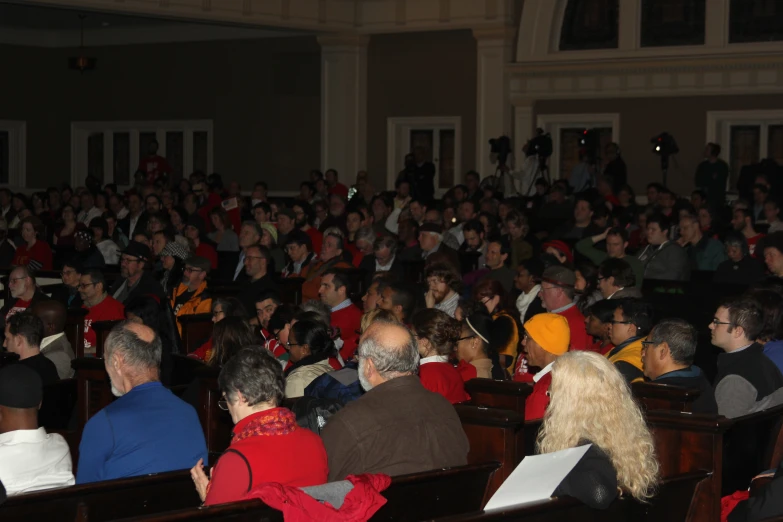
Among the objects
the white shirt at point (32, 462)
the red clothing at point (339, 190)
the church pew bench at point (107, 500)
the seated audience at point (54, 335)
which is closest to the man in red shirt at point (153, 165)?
the red clothing at point (339, 190)

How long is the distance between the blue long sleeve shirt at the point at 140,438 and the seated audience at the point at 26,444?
84mm

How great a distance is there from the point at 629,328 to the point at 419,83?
1466 centimetres

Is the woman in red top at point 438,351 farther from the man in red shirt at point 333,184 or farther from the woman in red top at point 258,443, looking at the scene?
the man in red shirt at point 333,184

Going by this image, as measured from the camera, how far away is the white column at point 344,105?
20.7m

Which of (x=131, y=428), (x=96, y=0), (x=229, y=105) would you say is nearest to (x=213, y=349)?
(x=131, y=428)

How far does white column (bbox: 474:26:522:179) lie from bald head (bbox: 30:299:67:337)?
12.9 m

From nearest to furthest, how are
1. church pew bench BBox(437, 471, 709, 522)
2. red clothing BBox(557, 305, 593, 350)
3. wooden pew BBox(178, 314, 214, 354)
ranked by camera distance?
1. church pew bench BBox(437, 471, 709, 522)
2. red clothing BBox(557, 305, 593, 350)
3. wooden pew BBox(178, 314, 214, 354)

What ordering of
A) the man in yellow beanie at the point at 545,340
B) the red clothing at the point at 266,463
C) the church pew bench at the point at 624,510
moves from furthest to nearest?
the man in yellow beanie at the point at 545,340 < the red clothing at the point at 266,463 < the church pew bench at the point at 624,510

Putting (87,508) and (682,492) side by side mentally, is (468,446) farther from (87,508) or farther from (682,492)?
(87,508)

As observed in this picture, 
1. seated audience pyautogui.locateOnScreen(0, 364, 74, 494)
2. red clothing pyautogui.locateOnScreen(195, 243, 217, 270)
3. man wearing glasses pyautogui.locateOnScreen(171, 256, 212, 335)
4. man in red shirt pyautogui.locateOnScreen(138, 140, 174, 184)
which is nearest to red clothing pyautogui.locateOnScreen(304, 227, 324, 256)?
red clothing pyautogui.locateOnScreen(195, 243, 217, 270)

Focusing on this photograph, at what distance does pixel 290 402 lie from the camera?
5391mm

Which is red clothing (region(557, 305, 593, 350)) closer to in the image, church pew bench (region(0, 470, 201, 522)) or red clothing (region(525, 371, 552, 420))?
red clothing (region(525, 371, 552, 420))

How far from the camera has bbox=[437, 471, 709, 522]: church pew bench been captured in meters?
3.54

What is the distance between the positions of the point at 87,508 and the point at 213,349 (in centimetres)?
273
